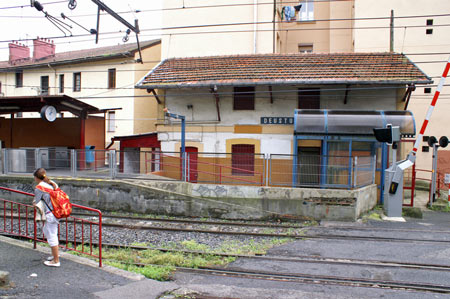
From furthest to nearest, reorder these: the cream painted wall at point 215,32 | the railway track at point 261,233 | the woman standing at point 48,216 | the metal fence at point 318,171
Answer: the cream painted wall at point 215,32, the metal fence at point 318,171, the railway track at point 261,233, the woman standing at point 48,216

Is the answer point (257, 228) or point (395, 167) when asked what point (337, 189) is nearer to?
point (395, 167)

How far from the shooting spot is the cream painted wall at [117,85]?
87.8 ft

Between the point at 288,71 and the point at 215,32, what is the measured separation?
6962mm

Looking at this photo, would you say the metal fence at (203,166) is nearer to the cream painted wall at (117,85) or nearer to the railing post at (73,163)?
the railing post at (73,163)

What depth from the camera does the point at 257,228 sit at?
37.9ft

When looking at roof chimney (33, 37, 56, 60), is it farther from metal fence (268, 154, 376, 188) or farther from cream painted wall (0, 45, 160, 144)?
metal fence (268, 154, 376, 188)

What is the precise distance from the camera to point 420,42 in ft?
70.2

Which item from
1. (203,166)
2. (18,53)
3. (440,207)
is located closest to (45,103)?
(203,166)

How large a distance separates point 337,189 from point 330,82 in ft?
16.3

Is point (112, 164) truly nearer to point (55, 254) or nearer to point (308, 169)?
point (308, 169)

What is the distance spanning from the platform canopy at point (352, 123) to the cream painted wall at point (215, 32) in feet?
27.0

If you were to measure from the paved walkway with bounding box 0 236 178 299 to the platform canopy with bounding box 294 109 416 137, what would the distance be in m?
10.1

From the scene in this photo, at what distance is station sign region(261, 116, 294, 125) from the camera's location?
53.5 ft

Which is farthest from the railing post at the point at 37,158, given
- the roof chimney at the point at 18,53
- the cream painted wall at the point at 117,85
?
the roof chimney at the point at 18,53
